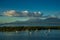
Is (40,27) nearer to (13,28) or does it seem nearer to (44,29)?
(44,29)

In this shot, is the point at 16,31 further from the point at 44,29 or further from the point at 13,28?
the point at 44,29

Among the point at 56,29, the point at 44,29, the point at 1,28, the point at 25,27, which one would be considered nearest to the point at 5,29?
the point at 1,28

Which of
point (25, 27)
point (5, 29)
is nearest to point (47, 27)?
point (25, 27)

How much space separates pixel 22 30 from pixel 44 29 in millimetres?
8370

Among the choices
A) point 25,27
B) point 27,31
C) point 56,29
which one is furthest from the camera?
point 56,29

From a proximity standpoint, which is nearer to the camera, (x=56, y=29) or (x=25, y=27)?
(x=25, y=27)

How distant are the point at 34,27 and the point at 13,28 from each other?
7454 mm

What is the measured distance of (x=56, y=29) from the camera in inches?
3932

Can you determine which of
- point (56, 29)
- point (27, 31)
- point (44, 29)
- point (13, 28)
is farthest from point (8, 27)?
point (56, 29)

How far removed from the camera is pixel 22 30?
290ft

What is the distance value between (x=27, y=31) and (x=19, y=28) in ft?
13.4

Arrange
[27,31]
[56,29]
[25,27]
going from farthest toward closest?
1. [56,29]
2. [27,31]
3. [25,27]

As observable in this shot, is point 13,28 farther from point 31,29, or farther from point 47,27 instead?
point 47,27

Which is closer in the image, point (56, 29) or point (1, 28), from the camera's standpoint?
point (1, 28)
